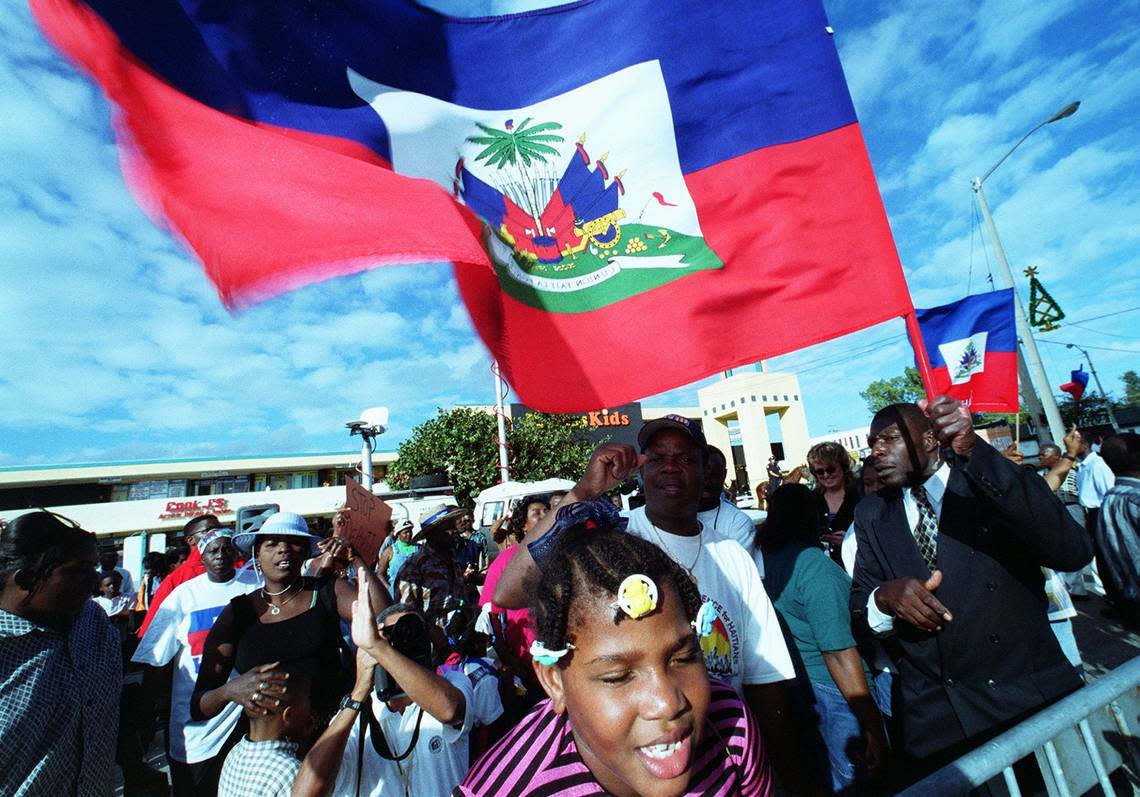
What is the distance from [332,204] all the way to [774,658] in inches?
96.6

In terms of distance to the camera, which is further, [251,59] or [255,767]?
[251,59]

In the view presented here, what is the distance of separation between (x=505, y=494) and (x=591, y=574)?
488 inches

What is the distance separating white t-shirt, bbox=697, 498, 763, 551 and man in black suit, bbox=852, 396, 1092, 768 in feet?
1.80

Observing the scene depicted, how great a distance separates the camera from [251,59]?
2.56 meters

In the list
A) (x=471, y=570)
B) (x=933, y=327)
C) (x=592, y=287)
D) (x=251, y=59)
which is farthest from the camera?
(x=471, y=570)

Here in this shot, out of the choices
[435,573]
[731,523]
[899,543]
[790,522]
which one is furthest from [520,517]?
[899,543]

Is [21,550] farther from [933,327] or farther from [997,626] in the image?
[933,327]

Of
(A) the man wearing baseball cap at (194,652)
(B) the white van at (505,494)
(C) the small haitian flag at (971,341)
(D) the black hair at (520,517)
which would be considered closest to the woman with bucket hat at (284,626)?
(A) the man wearing baseball cap at (194,652)

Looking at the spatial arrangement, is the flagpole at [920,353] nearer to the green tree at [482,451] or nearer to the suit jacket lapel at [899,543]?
the suit jacket lapel at [899,543]

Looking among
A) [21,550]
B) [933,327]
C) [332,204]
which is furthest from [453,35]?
[933,327]

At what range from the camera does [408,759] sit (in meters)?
2.36

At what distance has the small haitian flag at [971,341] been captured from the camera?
5488 mm

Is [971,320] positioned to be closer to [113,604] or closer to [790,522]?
[790,522]

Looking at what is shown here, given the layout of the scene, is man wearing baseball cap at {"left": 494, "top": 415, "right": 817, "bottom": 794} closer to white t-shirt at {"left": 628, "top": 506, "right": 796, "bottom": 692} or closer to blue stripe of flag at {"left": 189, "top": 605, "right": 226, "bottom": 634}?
white t-shirt at {"left": 628, "top": 506, "right": 796, "bottom": 692}
